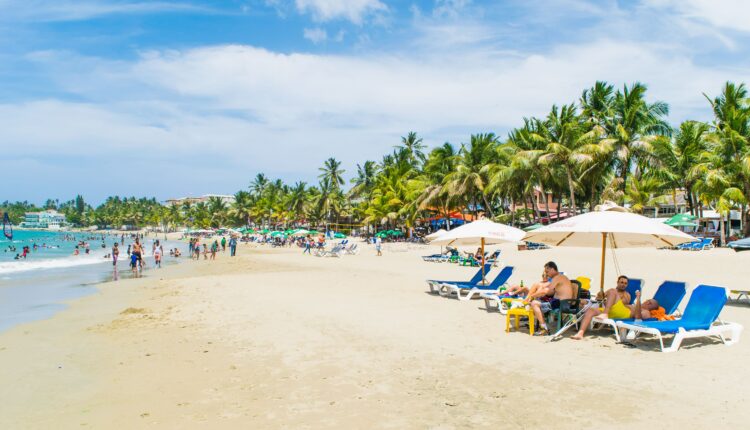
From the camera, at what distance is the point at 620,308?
777 centimetres

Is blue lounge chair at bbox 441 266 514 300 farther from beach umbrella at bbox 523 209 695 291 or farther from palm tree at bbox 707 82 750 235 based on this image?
palm tree at bbox 707 82 750 235

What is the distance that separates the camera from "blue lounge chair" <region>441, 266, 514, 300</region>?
1182cm

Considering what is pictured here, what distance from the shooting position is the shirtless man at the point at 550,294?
8141 mm

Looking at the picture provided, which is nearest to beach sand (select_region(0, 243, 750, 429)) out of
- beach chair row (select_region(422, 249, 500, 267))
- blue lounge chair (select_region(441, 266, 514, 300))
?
blue lounge chair (select_region(441, 266, 514, 300))

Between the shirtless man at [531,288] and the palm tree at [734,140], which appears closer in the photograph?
the shirtless man at [531,288]

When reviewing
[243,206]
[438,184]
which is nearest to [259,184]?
[243,206]

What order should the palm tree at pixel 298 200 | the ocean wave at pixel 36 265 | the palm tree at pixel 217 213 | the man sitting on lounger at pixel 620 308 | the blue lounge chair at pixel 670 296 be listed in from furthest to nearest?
the palm tree at pixel 217 213
the palm tree at pixel 298 200
the ocean wave at pixel 36 265
the blue lounge chair at pixel 670 296
the man sitting on lounger at pixel 620 308

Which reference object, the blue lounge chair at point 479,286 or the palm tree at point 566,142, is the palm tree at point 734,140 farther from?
the blue lounge chair at point 479,286

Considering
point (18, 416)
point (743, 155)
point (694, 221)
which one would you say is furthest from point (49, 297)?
point (694, 221)

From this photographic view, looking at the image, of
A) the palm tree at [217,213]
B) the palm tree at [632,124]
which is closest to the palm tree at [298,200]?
the palm tree at [217,213]

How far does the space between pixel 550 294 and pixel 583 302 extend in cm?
54

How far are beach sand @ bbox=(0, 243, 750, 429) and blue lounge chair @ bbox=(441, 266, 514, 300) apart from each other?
0.65 m

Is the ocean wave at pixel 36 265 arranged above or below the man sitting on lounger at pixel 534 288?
below

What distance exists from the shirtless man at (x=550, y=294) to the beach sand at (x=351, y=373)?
1.20 ft
